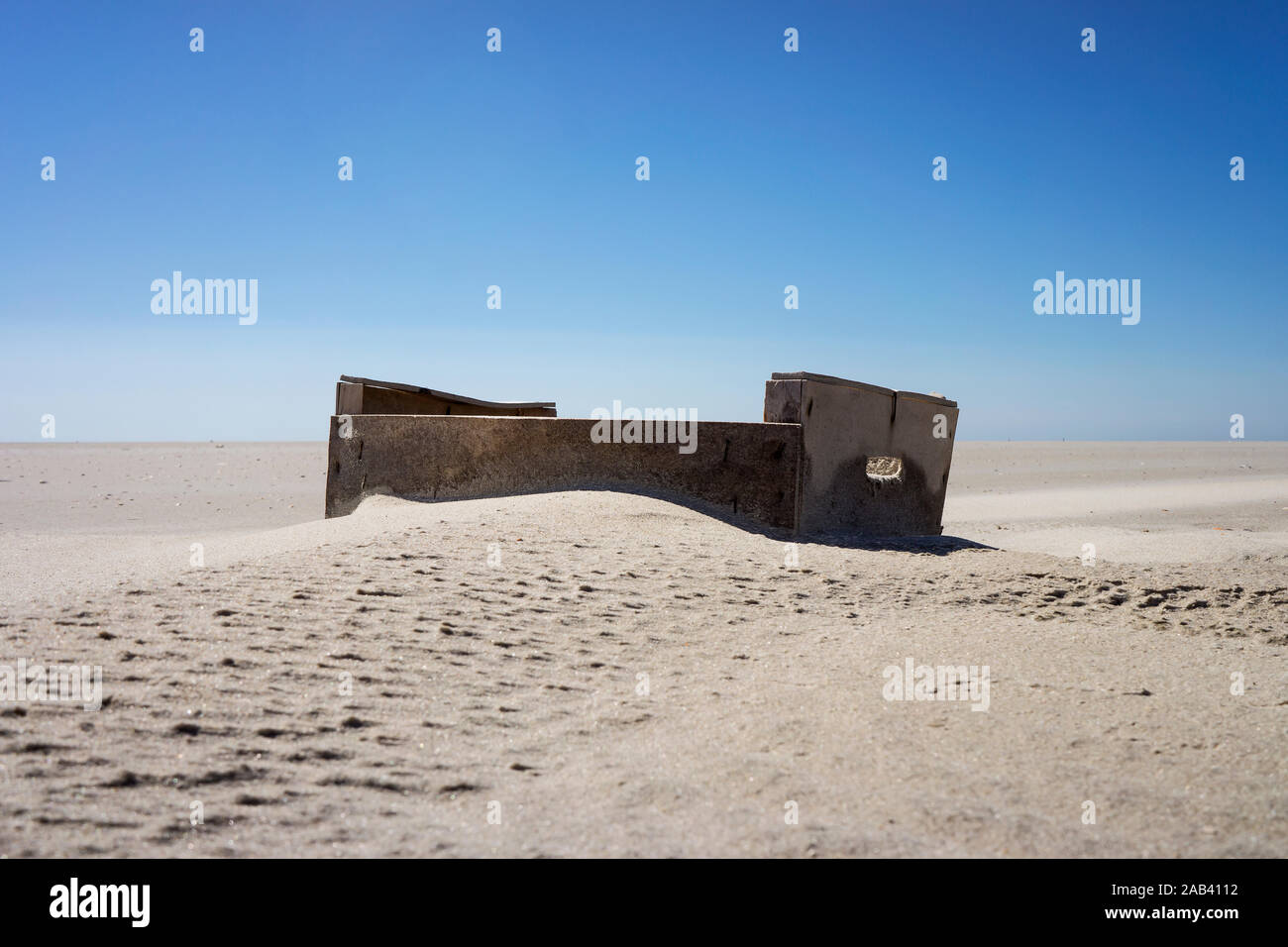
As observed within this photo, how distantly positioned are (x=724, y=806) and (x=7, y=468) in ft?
88.7

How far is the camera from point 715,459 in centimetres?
799

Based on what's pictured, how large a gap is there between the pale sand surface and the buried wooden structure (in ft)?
1.44

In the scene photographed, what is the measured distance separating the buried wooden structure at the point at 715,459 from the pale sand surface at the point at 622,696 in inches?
17.3

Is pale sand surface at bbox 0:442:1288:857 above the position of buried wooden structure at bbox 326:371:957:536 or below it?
below

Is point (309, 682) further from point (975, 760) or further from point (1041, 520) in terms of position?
point (1041, 520)

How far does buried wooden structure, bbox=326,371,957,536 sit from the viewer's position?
25.7 ft

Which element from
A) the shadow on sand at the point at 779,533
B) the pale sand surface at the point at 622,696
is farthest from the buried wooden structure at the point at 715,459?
the pale sand surface at the point at 622,696

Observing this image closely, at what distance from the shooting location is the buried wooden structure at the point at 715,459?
25.7 feet

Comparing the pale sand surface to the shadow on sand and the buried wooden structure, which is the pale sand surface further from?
the buried wooden structure

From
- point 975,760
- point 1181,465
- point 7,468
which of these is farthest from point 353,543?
point 1181,465

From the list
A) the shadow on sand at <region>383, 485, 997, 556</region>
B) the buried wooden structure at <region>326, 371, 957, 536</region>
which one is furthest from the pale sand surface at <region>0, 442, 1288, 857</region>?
the buried wooden structure at <region>326, 371, 957, 536</region>

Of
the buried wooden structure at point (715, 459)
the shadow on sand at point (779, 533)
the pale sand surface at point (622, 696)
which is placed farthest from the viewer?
the buried wooden structure at point (715, 459)

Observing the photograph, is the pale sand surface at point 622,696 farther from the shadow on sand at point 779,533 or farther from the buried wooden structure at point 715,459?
the buried wooden structure at point 715,459
